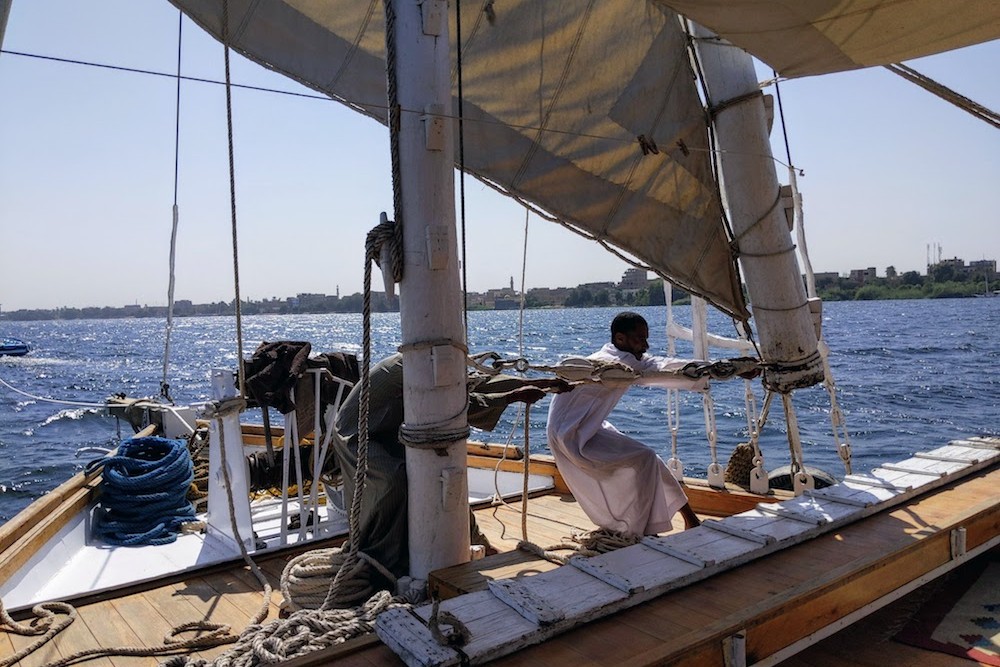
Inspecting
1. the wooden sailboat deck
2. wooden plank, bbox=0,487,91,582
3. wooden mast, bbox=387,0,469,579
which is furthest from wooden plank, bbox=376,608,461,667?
wooden plank, bbox=0,487,91,582

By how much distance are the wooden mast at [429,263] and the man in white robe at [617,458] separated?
1.28 metres

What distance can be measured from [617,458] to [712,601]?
1.49 metres

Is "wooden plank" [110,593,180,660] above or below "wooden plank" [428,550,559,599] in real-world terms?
below

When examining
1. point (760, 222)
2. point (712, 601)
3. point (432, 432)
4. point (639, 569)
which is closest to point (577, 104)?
point (760, 222)

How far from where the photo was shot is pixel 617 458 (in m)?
4.36

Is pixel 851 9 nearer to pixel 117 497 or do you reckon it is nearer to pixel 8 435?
pixel 117 497

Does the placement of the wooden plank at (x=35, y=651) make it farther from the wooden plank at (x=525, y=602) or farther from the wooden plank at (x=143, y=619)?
the wooden plank at (x=525, y=602)

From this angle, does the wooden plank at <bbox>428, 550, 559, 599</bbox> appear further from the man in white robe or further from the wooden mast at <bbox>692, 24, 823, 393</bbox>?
the wooden mast at <bbox>692, 24, 823, 393</bbox>

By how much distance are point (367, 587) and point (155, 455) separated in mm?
3425

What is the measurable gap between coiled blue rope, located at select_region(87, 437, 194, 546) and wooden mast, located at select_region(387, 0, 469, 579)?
9.77 ft

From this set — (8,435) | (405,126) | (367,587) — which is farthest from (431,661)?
(8,435)

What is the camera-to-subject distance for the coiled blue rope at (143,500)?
215 inches

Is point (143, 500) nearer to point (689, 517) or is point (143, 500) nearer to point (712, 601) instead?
point (689, 517)

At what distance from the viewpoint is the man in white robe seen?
4383 mm
